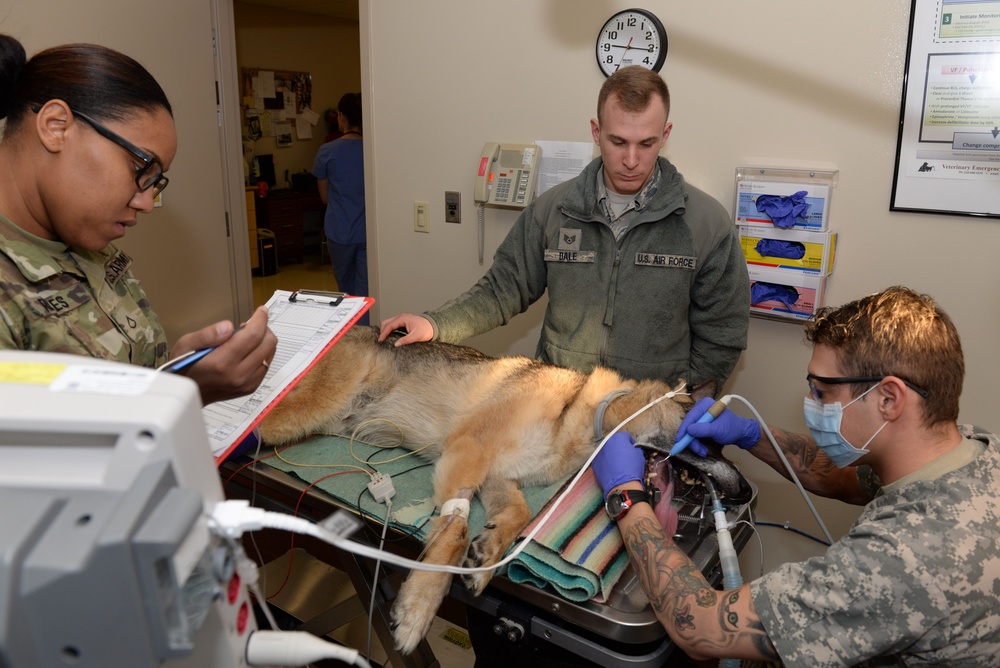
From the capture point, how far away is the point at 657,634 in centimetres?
158

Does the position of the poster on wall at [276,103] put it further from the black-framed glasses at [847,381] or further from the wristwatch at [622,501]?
the black-framed glasses at [847,381]

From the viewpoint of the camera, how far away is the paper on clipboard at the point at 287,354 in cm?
187

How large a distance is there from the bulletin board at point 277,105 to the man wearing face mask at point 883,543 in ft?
29.1

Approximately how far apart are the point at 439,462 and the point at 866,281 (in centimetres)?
188

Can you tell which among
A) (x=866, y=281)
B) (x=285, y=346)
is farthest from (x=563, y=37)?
(x=285, y=346)

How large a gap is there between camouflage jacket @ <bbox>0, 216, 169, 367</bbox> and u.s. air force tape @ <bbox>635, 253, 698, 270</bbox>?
1660mm

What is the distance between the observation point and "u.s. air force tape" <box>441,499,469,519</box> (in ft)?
6.46

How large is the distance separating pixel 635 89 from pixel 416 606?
1836 millimetres

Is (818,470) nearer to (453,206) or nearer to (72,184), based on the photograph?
(72,184)

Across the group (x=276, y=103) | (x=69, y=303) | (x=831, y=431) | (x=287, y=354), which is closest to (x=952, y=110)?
(x=831, y=431)

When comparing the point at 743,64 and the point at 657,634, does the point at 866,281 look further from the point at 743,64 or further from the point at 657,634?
the point at 657,634

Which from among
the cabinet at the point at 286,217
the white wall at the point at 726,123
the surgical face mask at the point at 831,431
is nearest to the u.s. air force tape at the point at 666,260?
the white wall at the point at 726,123

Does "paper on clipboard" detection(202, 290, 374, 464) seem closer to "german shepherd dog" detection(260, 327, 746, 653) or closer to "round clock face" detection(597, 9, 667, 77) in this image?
"german shepherd dog" detection(260, 327, 746, 653)

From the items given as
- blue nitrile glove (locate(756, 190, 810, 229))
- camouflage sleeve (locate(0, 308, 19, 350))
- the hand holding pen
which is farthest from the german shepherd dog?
camouflage sleeve (locate(0, 308, 19, 350))
